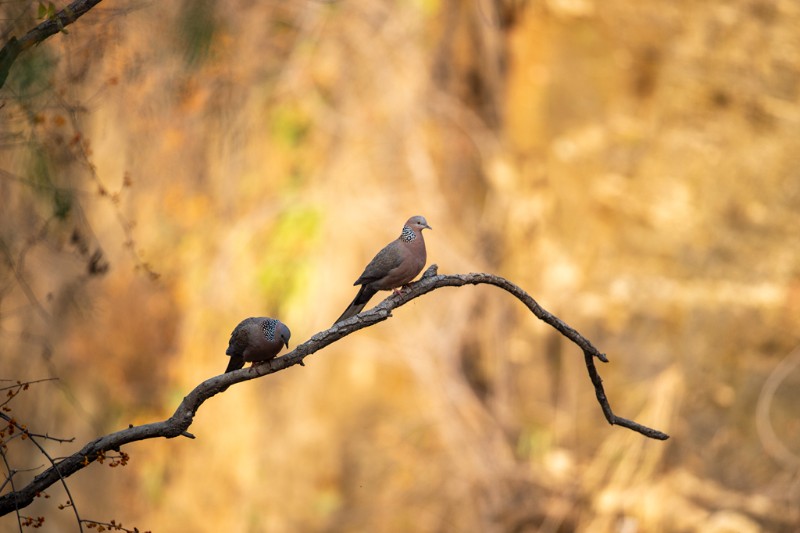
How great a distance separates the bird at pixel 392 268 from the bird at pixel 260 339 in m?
0.30

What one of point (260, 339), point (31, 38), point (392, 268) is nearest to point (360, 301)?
point (392, 268)

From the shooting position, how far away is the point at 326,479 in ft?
35.2

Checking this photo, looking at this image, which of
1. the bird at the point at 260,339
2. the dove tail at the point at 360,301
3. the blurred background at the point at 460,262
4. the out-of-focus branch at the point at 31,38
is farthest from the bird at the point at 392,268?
the blurred background at the point at 460,262

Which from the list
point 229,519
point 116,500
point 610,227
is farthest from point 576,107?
point 116,500

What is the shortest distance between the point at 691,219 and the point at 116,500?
7449mm

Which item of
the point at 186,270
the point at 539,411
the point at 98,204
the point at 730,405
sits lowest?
the point at 730,405

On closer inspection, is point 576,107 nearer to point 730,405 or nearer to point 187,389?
point 730,405

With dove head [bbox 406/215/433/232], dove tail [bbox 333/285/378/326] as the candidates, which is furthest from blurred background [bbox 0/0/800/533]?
dove tail [bbox 333/285/378/326]

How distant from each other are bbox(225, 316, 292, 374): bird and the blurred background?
4.47 meters

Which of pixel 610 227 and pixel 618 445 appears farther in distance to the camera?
pixel 610 227

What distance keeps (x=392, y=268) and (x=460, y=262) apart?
6025mm

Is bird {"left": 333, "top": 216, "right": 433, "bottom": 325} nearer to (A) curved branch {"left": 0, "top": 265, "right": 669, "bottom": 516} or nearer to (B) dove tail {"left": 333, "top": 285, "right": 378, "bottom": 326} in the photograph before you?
(B) dove tail {"left": 333, "top": 285, "right": 378, "bottom": 326}

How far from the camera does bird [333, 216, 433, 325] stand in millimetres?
4523

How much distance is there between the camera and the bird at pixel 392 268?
4.52m
